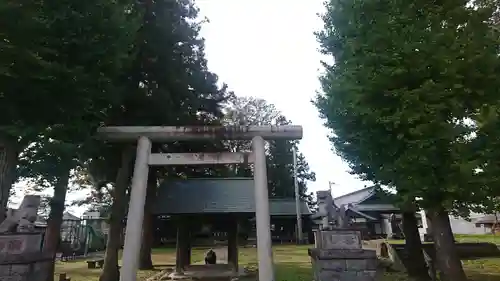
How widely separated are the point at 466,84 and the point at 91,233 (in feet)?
90.2

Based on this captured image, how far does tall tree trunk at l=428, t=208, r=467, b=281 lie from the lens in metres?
7.60

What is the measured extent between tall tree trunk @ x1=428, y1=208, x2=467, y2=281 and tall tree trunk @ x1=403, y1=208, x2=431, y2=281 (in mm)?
2415

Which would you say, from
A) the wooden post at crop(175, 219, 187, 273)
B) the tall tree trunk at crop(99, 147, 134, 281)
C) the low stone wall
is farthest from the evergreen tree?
the wooden post at crop(175, 219, 187, 273)

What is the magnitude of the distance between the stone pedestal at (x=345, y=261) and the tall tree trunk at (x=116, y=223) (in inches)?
288

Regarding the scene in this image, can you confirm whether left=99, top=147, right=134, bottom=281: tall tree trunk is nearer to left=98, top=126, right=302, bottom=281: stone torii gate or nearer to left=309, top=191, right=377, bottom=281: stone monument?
left=98, top=126, right=302, bottom=281: stone torii gate

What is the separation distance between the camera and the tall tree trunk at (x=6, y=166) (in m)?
7.07

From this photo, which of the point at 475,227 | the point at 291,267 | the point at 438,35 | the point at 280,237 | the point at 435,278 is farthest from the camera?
the point at 475,227

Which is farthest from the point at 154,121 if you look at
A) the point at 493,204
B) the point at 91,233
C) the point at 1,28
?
the point at 91,233

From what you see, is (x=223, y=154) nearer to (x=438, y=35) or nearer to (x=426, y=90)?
(x=426, y=90)

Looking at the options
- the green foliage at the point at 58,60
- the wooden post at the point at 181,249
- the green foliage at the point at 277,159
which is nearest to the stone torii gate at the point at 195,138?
the green foliage at the point at 58,60

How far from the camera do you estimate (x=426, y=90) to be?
23.6ft

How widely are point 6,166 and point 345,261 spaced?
750 cm

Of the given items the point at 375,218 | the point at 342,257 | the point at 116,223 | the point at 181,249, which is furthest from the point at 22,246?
the point at 375,218

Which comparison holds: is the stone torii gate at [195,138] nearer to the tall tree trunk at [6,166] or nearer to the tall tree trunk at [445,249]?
the tall tree trunk at [6,166]
